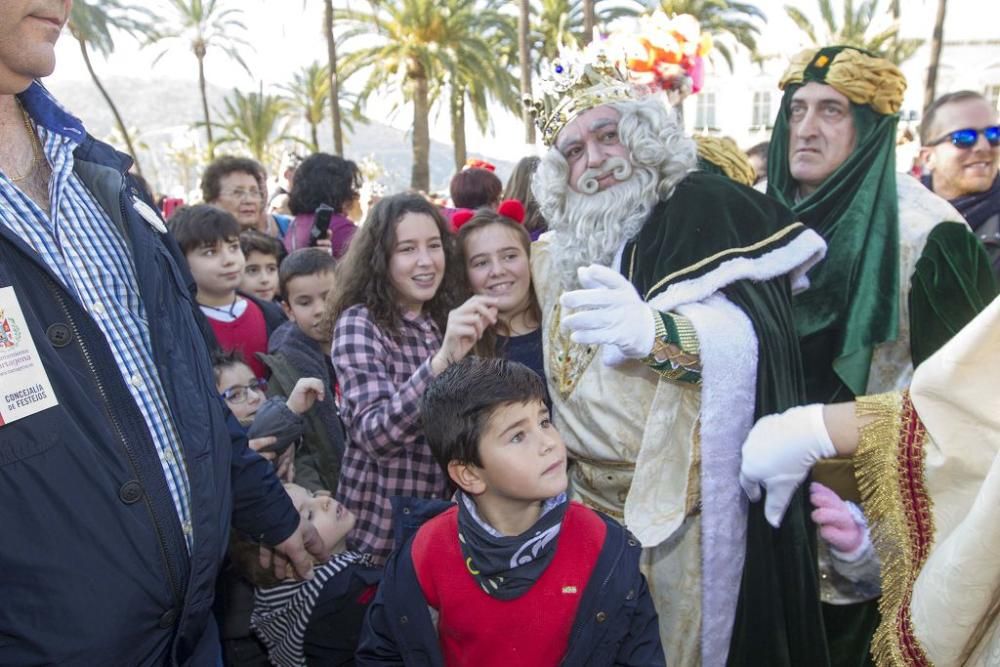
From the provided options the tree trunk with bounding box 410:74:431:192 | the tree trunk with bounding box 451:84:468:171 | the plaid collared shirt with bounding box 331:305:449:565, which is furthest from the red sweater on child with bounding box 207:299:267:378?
the tree trunk with bounding box 451:84:468:171

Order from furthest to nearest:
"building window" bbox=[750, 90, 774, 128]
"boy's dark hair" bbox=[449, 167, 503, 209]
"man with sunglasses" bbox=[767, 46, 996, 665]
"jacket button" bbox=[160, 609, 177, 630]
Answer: "building window" bbox=[750, 90, 774, 128] → "boy's dark hair" bbox=[449, 167, 503, 209] → "man with sunglasses" bbox=[767, 46, 996, 665] → "jacket button" bbox=[160, 609, 177, 630]

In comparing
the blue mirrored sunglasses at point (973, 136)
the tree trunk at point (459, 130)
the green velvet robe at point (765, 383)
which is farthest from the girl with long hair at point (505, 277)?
the tree trunk at point (459, 130)

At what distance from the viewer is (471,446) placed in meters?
1.84

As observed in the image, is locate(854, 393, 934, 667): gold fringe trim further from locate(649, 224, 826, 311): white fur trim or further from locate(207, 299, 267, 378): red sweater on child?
locate(207, 299, 267, 378): red sweater on child

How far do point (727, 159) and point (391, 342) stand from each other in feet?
4.84

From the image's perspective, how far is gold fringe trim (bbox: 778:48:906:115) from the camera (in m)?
2.81

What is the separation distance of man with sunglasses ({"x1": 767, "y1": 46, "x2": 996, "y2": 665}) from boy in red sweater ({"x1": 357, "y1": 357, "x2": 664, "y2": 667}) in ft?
3.09

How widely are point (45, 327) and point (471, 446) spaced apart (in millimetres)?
913

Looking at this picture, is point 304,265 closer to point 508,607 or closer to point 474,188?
point 474,188

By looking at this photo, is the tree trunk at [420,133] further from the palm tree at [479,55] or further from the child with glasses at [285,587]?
the child with glasses at [285,587]

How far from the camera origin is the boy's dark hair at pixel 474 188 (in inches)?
196

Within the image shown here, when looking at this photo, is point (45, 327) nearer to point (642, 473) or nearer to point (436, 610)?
point (436, 610)

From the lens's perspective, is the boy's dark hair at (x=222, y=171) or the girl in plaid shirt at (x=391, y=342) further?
the boy's dark hair at (x=222, y=171)

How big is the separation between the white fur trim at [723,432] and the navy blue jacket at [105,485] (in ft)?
4.42
